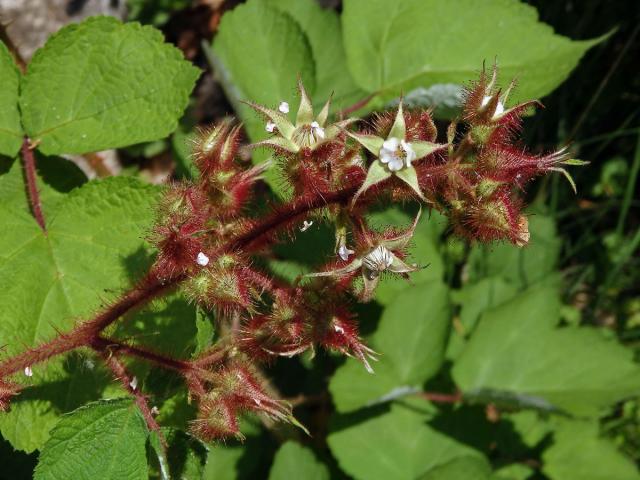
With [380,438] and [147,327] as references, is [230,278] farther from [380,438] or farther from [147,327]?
[380,438]

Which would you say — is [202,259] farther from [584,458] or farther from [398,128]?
[584,458]

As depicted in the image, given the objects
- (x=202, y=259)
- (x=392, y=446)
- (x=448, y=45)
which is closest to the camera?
(x=202, y=259)

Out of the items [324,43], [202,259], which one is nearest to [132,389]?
[202,259]

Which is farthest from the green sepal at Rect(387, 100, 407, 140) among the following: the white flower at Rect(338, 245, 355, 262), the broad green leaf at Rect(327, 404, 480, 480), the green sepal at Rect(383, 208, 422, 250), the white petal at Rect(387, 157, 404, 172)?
the broad green leaf at Rect(327, 404, 480, 480)

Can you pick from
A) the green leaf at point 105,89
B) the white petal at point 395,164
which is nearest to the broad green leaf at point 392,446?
the green leaf at point 105,89

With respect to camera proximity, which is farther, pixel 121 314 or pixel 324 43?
pixel 324 43

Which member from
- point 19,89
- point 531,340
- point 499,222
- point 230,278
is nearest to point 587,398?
point 531,340

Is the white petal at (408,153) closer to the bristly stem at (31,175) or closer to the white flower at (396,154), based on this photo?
the white flower at (396,154)
